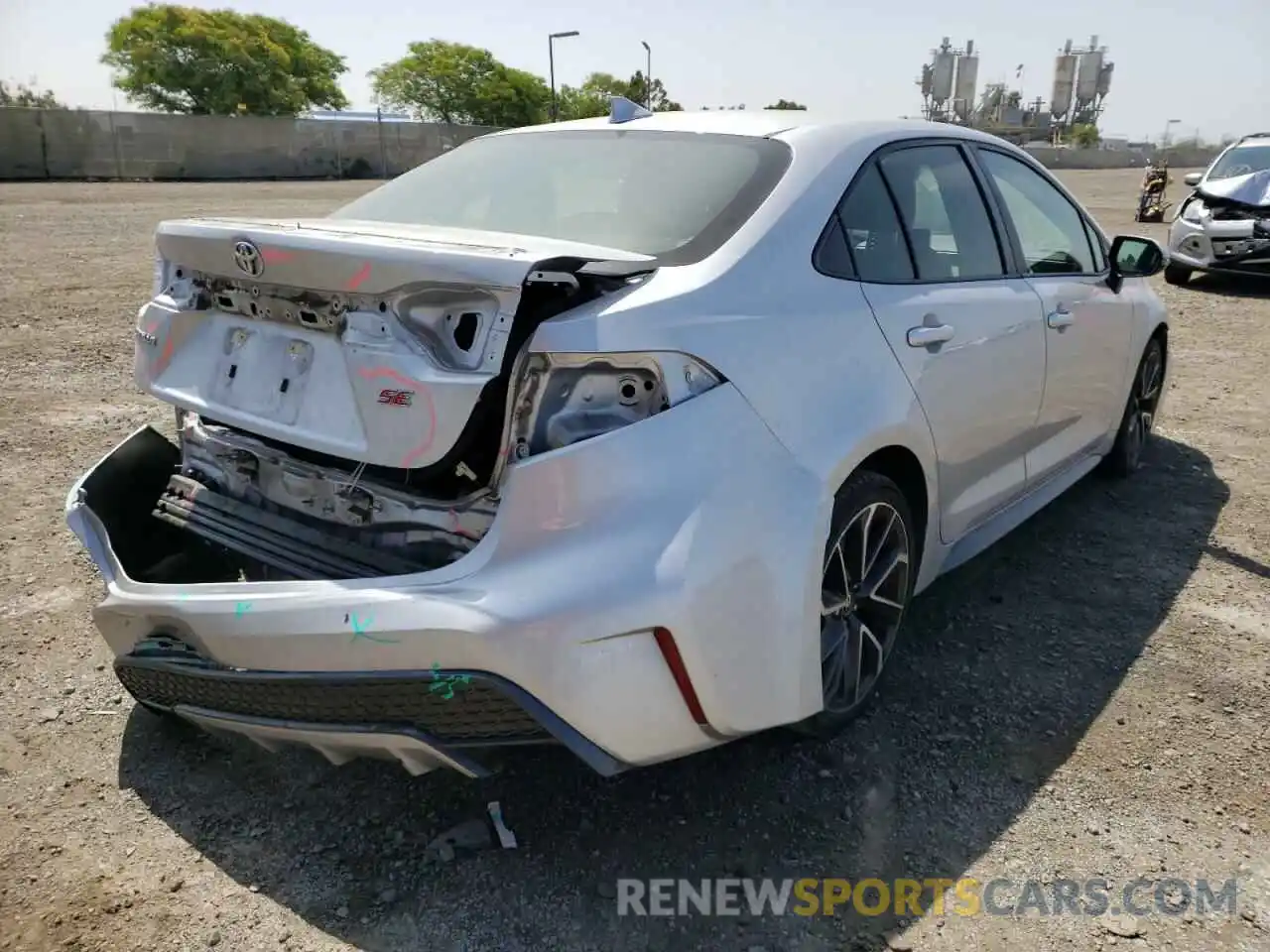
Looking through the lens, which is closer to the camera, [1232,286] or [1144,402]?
[1144,402]

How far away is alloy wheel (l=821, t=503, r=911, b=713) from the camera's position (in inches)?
99.6

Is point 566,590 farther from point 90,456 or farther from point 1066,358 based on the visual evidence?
point 90,456

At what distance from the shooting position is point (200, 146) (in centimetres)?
3462

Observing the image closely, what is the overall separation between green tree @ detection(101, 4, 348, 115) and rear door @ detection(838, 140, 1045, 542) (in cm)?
7114

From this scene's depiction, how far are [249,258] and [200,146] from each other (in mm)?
37269

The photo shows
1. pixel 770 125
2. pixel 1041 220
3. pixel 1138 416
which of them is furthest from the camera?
pixel 1138 416

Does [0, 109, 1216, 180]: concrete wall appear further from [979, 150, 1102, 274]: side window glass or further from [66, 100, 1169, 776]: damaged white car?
[66, 100, 1169, 776]: damaged white car

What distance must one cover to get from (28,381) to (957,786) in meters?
6.09

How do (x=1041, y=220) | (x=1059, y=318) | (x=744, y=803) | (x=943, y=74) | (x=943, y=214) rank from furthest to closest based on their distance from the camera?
(x=943, y=74)
(x=1041, y=220)
(x=1059, y=318)
(x=943, y=214)
(x=744, y=803)

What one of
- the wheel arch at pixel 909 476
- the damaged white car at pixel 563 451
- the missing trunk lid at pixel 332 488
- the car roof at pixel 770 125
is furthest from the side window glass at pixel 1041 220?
the missing trunk lid at pixel 332 488

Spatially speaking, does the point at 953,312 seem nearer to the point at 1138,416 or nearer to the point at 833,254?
the point at 833,254

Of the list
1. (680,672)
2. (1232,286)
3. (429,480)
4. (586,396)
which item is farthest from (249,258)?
(1232,286)

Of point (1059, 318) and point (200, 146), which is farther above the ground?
point (200, 146)

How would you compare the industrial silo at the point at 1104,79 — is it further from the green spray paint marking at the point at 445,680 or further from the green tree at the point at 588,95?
the green spray paint marking at the point at 445,680
